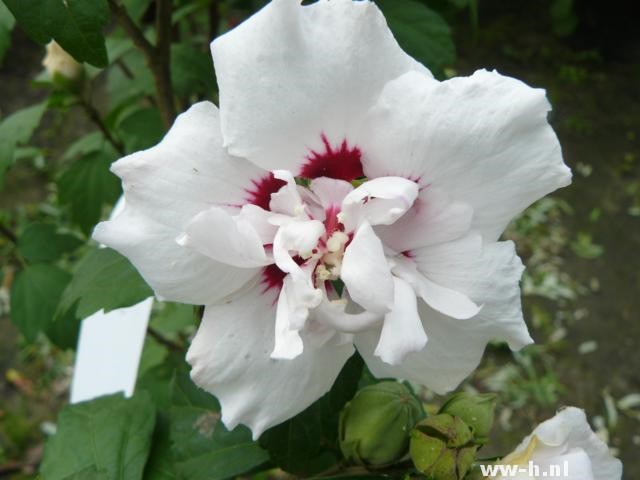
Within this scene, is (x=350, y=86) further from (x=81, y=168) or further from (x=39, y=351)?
(x=39, y=351)

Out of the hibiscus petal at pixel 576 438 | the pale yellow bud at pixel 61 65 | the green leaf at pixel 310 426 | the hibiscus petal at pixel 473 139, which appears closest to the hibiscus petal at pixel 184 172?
the hibiscus petal at pixel 473 139

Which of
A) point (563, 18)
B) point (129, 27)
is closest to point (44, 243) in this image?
point (129, 27)

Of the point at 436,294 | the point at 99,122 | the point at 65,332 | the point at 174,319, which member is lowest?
the point at 174,319

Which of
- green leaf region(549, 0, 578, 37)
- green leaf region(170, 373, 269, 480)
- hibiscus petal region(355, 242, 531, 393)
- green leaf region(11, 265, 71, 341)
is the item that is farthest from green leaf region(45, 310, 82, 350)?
green leaf region(549, 0, 578, 37)

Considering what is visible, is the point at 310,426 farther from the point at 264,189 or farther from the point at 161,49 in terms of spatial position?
the point at 161,49

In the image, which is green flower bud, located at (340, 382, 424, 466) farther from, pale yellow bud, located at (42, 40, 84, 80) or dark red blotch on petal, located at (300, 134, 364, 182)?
pale yellow bud, located at (42, 40, 84, 80)

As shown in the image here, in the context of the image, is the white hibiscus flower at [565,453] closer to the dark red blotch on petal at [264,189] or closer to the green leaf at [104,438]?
the dark red blotch on petal at [264,189]
